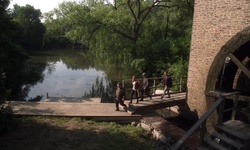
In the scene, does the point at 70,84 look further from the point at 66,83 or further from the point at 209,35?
the point at 209,35

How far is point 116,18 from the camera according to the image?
1861 centimetres

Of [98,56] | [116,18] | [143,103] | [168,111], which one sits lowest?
[168,111]

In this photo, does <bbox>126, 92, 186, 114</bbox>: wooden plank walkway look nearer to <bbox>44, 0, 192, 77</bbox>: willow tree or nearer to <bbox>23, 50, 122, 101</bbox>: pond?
<bbox>44, 0, 192, 77</bbox>: willow tree

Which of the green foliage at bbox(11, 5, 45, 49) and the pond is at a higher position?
the green foliage at bbox(11, 5, 45, 49)

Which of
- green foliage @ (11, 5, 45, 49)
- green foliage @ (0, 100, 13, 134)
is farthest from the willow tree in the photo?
green foliage @ (11, 5, 45, 49)

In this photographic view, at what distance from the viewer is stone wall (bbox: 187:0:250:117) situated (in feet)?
27.9

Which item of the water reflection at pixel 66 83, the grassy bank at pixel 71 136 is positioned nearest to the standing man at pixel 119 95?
the grassy bank at pixel 71 136

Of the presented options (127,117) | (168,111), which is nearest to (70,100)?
(127,117)

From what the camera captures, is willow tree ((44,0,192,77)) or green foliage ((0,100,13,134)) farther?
willow tree ((44,0,192,77))

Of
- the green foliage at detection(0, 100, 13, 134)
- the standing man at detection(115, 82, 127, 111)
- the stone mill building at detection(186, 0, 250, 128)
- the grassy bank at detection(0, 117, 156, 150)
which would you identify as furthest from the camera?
the standing man at detection(115, 82, 127, 111)

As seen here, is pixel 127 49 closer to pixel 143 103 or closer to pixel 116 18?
pixel 116 18

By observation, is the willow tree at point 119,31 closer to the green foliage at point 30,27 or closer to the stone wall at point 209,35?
the stone wall at point 209,35

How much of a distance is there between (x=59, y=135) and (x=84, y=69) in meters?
21.0

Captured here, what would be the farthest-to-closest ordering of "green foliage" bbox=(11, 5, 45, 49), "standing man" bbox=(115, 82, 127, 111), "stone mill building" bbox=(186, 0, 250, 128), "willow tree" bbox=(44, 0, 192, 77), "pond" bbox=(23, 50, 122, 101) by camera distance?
"green foliage" bbox=(11, 5, 45, 49) < "pond" bbox=(23, 50, 122, 101) < "willow tree" bbox=(44, 0, 192, 77) < "standing man" bbox=(115, 82, 127, 111) < "stone mill building" bbox=(186, 0, 250, 128)
